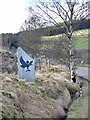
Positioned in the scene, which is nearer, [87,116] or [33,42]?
[87,116]

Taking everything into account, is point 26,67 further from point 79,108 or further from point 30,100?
point 30,100

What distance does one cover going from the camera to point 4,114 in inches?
416

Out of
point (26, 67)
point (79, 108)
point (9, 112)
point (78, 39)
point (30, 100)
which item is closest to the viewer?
point (9, 112)

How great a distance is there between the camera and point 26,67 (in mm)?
17812

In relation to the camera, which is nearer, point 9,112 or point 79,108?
point 9,112

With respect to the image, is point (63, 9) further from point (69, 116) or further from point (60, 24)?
point (69, 116)

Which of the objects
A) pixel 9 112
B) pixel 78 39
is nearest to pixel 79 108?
pixel 9 112

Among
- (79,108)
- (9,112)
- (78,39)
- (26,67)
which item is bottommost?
(79,108)

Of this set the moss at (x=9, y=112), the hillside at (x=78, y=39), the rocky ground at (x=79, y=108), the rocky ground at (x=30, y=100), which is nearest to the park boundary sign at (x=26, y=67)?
the rocky ground at (x=30, y=100)

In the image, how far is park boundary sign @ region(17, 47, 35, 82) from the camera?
17.6 m

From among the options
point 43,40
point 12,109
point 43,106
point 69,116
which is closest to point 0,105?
point 12,109

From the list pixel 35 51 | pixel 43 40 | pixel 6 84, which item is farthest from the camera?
pixel 43 40

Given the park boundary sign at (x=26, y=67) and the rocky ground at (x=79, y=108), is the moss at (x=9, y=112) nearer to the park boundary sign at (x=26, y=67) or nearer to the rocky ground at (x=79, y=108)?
the rocky ground at (x=79, y=108)

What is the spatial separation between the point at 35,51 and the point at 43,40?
6.31 meters
